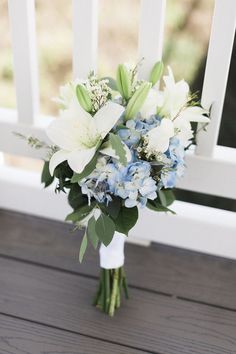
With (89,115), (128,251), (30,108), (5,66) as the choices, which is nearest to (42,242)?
(128,251)

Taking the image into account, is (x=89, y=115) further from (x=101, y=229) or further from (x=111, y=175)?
(x=101, y=229)

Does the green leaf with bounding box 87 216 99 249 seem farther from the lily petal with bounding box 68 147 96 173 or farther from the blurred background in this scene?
the blurred background

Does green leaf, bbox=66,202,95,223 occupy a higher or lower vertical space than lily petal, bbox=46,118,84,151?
lower

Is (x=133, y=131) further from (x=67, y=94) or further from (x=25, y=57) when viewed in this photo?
(x=25, y=57)

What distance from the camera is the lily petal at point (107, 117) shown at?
882 mm

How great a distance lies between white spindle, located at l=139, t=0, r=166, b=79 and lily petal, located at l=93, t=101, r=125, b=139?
0.83 ft

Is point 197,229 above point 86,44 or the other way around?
the other way around

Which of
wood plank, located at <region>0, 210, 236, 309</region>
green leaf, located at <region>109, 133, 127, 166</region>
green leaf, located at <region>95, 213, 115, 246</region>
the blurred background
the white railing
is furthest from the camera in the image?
the blurred background

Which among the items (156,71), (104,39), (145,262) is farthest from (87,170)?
(104,39)

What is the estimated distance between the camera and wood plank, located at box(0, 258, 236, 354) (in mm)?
1148

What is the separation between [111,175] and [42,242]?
0.56m

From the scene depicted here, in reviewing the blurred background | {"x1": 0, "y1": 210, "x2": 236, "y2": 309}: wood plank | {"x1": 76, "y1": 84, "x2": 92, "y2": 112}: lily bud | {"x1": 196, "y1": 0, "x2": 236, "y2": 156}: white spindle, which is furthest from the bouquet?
the blurred background

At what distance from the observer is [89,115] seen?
0.90 meters

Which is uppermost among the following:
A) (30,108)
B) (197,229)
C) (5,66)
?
(30,108)
